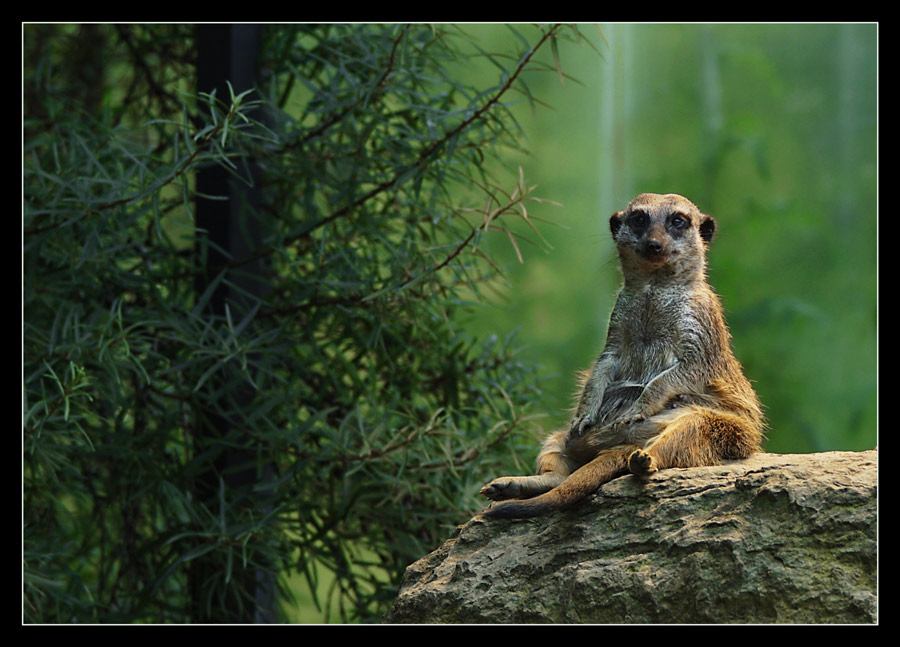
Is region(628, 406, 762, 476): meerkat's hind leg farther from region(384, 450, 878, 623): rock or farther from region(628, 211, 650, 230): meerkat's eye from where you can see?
region(628, 211, 650, 230): meerkat's eye

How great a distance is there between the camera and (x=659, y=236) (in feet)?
5.94

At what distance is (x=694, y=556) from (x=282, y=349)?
158 centimetres

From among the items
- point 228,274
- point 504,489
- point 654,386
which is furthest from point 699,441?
point 228,274

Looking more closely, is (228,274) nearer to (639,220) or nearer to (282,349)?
(282,349)

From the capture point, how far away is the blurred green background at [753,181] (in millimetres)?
3080

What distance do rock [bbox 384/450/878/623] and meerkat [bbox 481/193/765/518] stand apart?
0.19 ft

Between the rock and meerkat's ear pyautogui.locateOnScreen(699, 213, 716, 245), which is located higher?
meerkat's ear pyautogui.locateOnScreen(699, 213, 716, 245)

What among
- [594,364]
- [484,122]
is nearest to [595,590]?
[594,364]

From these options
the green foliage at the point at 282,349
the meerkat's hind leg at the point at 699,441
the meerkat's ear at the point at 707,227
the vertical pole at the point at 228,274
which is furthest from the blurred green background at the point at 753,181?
the meerkat's hind leg at the point at 699,441

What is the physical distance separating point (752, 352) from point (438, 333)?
132 centimetres

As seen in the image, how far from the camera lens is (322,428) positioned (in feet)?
8.86

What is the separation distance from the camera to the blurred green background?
10.1 feet

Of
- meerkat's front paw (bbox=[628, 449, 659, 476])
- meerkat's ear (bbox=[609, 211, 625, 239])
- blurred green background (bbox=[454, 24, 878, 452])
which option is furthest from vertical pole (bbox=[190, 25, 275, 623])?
meerkat's front paw (bbox=[628, 449, 659, 476])

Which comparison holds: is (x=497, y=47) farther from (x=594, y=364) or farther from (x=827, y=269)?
(x=827, y=269)
